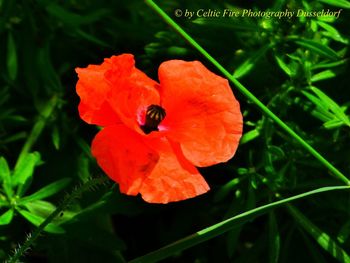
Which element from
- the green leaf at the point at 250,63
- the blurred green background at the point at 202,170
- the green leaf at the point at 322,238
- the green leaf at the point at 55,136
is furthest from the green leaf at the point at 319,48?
the green leaf at the point at 55,136

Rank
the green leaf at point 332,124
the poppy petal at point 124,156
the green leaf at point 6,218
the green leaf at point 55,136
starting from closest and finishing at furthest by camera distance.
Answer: the poppy petal at point 124,156, the green leaf at point 6,218, the green leaf at point 332,124, the green leaf at point 55,136

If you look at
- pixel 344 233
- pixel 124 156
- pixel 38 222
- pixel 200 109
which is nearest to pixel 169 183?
pixel 124 156

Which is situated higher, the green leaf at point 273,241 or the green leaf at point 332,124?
the green leaf at point 332,124

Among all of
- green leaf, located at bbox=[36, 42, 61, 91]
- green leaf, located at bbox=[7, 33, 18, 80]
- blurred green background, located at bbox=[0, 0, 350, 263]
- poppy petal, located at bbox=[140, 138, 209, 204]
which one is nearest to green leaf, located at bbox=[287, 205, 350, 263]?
blurred green background, located at bbox=[0, 0, 350, 263]

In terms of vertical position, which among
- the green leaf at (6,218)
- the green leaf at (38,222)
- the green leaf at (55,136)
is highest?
the green leaf at (55,136)

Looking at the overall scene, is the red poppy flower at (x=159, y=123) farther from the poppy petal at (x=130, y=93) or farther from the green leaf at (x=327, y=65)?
the green leaf at (x=327, y=65)

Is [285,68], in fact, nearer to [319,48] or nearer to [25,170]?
[319,48]

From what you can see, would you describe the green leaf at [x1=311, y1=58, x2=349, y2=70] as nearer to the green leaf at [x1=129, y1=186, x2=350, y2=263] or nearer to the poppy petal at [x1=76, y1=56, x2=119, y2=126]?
the green leaf at [x1=129, y1=186, x2=350, y2=263]

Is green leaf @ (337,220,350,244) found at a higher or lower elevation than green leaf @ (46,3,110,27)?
lower
